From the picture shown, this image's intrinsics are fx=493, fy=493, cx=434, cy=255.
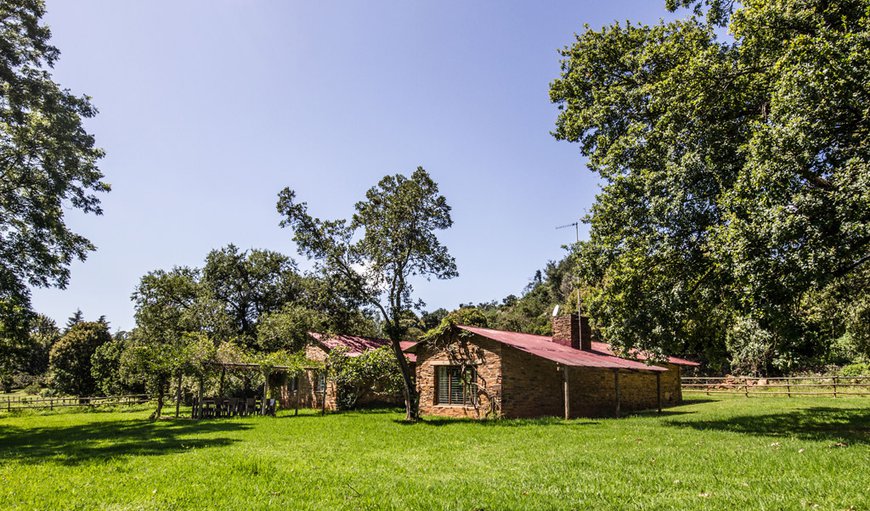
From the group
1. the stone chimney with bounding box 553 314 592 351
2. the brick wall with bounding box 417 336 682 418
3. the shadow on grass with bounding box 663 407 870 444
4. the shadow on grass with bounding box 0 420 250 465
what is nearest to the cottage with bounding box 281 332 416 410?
the brick wall with bounding box 417 336 682 418

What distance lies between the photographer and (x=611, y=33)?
18.3 metres

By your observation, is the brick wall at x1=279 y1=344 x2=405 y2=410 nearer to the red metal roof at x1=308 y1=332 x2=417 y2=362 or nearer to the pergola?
the red metal roof at x1=308 y1=332 x2=417 y2=362

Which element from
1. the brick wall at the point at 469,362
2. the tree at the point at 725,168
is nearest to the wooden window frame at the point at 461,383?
the brick wall at the point at 469,362

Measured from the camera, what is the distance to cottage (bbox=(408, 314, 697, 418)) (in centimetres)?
2027

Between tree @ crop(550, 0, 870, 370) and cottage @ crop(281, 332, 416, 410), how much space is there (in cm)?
1361

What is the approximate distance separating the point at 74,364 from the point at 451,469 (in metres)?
46.3

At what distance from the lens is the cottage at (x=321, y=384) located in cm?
2725

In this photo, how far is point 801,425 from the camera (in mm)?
15492

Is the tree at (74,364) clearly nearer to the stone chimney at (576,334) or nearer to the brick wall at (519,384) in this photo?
the brick wall at (519,384)

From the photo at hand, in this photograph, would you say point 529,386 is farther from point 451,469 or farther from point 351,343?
point 351,343

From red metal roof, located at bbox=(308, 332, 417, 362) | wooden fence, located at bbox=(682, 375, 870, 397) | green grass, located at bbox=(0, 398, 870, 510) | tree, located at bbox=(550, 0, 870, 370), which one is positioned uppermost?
tree, located at bbox=(550, 0, 870, 370)

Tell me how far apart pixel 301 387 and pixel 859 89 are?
28.2m

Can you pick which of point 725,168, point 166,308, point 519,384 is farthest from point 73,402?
point 725,168

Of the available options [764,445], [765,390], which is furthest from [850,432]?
[765,390]
